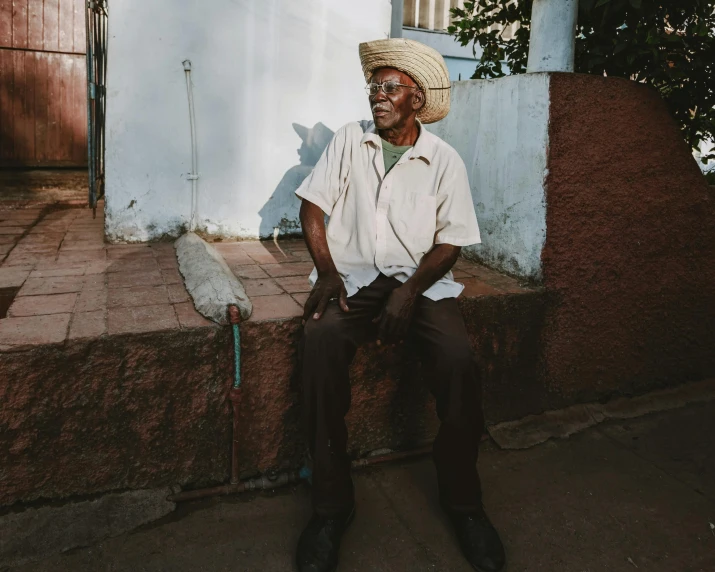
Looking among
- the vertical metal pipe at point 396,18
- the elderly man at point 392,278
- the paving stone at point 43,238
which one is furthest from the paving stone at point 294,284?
the vertical metal pipe at point 396,18

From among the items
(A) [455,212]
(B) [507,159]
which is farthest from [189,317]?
(B) [507,159]

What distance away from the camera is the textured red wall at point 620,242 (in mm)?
2982

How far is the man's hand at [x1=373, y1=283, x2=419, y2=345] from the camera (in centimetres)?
222

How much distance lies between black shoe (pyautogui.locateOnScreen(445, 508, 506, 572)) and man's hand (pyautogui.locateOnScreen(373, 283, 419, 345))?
690mm

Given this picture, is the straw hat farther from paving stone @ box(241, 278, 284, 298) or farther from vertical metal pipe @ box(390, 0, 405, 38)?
vertical metal pipe @ box(390, 0, 405, 38)

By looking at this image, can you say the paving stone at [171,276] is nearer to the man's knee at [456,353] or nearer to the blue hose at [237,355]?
the blue hose at [237,355]

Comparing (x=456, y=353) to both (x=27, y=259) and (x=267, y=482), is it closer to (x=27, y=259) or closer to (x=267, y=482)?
(x=267, y=482)

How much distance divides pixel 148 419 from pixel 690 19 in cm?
364

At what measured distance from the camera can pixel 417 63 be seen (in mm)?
2496

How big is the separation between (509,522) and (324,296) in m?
1.13

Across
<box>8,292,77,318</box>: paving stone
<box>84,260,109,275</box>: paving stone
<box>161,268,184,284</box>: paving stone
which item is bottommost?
<box>8,292,77,318</box>: paving stone

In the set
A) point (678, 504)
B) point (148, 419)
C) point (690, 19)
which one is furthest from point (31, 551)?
point (690, 19)

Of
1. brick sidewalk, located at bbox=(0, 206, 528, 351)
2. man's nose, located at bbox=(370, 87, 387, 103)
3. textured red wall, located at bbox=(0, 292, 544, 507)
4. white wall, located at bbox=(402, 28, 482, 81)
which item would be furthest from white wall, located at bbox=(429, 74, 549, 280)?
white wall, located at bbox=(402, 28, 482, 81)

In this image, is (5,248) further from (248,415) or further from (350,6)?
(350,6)
